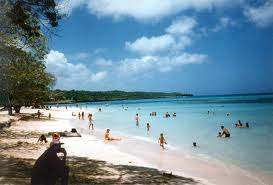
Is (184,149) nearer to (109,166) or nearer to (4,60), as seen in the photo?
(109,166)

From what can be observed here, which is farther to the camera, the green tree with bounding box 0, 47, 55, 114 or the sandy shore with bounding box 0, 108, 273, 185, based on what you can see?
the green tree with bounding box 0, 47, 55, 114

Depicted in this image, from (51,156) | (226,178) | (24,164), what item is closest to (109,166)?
(24,164)

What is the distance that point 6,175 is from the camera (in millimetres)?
10656

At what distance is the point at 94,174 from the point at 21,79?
21.5 m

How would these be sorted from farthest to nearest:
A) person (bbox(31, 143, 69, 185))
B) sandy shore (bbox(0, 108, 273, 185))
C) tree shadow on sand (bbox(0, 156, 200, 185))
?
sandy shore (bbox(0, 108, 273, 185)) → tree shadow on sand (bbox(0, 156, 200, 185)) → person (bbox(31, 143, 69, 185))

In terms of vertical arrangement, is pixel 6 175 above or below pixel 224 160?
above

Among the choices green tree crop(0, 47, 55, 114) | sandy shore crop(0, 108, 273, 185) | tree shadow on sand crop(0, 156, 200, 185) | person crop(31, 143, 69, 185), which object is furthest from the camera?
green tree crop(0, 47, 55, 114)

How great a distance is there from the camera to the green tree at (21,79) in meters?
20.9

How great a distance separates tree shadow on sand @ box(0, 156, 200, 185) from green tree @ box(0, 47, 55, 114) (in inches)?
312

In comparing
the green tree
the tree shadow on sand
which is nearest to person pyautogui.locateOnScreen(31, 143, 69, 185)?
the tree shadow on sand

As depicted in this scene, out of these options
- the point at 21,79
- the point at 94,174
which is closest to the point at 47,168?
the point at 94,174

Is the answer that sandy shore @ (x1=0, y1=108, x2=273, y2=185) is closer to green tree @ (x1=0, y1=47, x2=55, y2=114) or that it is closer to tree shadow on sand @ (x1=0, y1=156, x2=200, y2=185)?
tree shadow on sand @ (x1=0, y1=156, x2=200, y2=185)

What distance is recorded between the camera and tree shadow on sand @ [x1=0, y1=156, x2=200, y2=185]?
10844 mm

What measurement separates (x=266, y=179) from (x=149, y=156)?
728 centimetres
